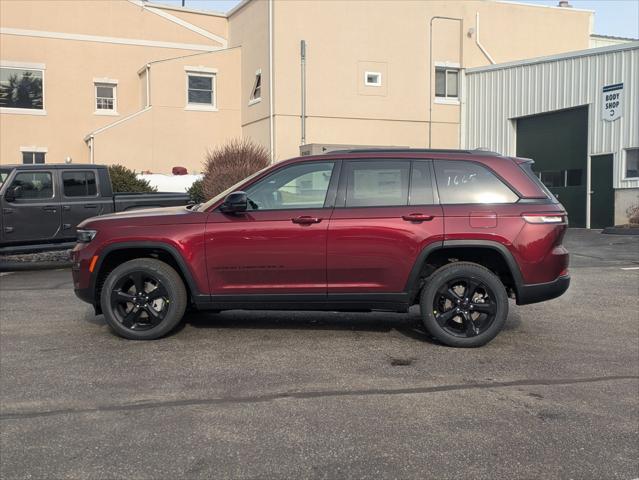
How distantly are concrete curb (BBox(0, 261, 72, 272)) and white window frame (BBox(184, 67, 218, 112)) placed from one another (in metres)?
13.7

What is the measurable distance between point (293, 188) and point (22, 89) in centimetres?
2266

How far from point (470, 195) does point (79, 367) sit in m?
3.87

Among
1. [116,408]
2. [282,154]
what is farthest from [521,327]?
[282,154]

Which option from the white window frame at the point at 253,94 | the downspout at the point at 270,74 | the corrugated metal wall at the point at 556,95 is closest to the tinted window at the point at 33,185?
the downspout at the point at 270,74

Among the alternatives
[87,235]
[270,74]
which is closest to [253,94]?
[270,74]

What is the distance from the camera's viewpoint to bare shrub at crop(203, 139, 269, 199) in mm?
17578

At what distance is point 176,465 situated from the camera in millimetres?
3732

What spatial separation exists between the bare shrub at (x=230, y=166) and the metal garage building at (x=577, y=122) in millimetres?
10214

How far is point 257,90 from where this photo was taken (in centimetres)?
2538

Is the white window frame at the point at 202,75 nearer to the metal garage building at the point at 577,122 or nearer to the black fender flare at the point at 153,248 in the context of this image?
the metal garage building at the point at 577,122

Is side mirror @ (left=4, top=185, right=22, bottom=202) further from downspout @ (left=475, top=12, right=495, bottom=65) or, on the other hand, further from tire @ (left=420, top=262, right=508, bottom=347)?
downspout @ (left=475, top=12, right=495, bottom=65)

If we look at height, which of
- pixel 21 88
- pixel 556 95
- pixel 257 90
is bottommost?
pixel 556 95

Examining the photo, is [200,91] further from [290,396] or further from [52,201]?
[290,396]

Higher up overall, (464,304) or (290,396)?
(464,304)
